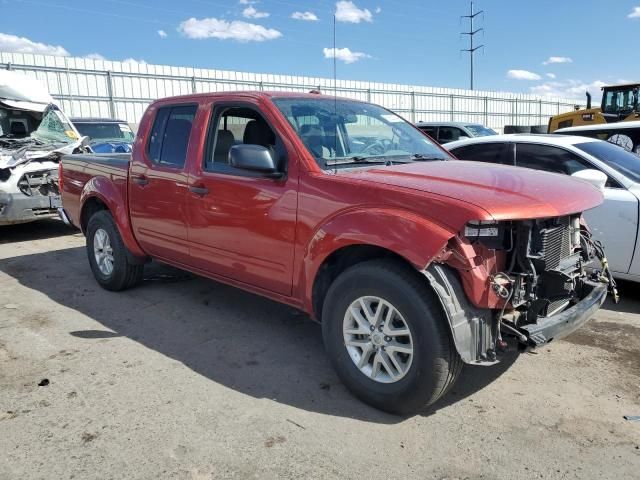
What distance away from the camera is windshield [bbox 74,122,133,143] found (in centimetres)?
1266

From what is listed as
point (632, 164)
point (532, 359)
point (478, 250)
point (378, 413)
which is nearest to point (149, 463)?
point (378, 413)

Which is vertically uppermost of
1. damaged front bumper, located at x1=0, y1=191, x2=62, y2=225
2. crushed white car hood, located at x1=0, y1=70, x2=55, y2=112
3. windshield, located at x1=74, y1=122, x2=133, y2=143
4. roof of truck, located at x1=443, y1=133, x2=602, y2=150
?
crushed white car hood, located at x1=0, y1=70, x2=55, y2=112

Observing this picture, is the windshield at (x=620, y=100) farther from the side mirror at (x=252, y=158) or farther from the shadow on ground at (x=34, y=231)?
the side mirror at (x=252, y=158)

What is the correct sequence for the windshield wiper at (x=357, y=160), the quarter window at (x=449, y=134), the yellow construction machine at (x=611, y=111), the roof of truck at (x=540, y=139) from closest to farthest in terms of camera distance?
the windshield wiper at (x=357, y=160), the roof of truck at (x=540, y=139), the quarter window at (x=449, y=134), the yellow construction machine at (x=611, y=111)

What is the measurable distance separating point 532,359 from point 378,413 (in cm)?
141

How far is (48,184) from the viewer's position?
27.6 ft

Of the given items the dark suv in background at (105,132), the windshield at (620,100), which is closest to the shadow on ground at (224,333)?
the dark suv in background at (105,132)

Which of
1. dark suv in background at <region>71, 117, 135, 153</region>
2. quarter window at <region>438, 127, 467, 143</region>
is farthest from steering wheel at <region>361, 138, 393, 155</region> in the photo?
dark suv in background at <region>71, 117, 135, 153</region>

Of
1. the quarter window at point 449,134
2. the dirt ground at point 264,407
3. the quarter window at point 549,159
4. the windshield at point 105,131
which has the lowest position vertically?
the dirt ground at point 264,407

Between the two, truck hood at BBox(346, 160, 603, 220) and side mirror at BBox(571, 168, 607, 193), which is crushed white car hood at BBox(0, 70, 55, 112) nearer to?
truck hood at BBox(346, 160, 603, 220)

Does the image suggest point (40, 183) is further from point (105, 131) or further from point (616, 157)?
point (616, 157)

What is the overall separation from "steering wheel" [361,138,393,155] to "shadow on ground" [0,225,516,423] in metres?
1.55

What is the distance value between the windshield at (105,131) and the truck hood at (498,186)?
10773mm

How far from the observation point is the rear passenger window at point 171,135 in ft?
14.8
